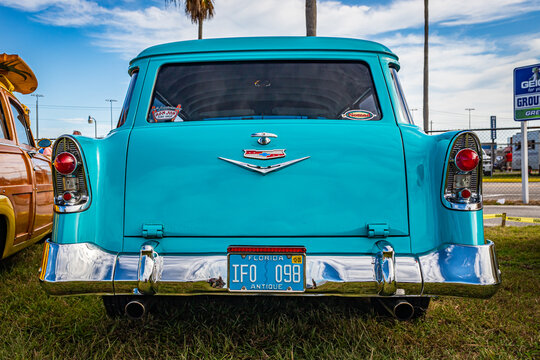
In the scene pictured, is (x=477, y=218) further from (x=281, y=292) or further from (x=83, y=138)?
(x=83, y=138)

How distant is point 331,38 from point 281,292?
156 cm

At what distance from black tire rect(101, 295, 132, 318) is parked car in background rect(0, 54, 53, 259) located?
143 cm

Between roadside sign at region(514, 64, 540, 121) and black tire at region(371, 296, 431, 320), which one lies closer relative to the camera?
black tire at region(371, 296, 431, 320)

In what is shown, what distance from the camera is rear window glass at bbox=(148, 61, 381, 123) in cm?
250

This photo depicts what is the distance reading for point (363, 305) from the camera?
3123 mm

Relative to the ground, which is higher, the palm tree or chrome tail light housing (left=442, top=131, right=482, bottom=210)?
the palm tree

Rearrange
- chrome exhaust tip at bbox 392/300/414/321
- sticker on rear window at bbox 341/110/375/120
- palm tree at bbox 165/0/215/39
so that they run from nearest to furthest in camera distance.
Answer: chrome exhaust tip at bbox 392/300/414/321
sticker on rear window at bbox 341/110/375/120
palm tree at bbox 165/0/215/39

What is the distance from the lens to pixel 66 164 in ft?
7.16

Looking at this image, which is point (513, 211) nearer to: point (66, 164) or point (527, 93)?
point (527, 93)

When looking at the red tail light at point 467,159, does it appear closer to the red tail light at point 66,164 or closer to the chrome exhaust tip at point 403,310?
the chrome exhaust tip at point 403,310

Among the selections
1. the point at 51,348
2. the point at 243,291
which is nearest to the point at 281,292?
the point at 243,291

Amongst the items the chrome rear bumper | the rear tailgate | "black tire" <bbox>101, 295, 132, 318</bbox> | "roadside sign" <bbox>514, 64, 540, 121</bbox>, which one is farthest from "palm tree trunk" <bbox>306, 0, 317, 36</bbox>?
the chrome rear bumper

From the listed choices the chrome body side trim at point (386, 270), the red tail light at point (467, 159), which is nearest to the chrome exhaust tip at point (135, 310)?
the chrome body side trim at point (386, 270)

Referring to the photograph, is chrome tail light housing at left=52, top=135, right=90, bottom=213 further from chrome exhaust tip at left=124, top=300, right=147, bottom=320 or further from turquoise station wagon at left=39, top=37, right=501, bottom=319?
chrome exhaust tip at left=124, top=300, right=147, bottom=320
